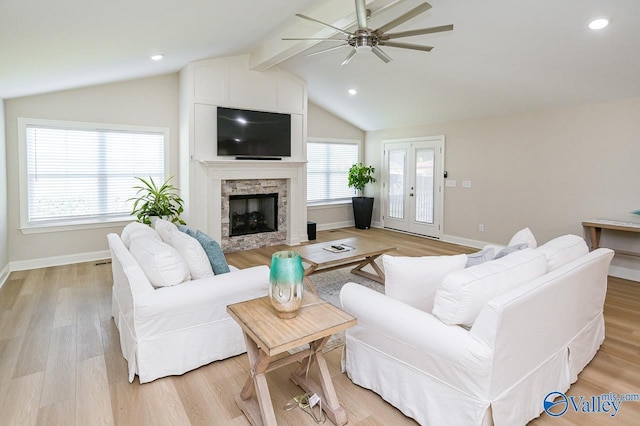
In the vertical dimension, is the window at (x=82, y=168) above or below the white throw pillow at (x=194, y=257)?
above

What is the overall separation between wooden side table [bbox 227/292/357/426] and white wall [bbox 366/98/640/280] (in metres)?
4.82

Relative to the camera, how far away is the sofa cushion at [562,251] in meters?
2.41

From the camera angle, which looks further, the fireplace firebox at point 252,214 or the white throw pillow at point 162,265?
the fireplace firebox at point 252,214

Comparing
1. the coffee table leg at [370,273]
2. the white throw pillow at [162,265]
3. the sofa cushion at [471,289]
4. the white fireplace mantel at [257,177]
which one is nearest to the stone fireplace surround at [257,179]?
the white fireplace mantel at [257,177]

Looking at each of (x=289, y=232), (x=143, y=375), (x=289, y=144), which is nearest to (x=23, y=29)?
(x=143, y=375)

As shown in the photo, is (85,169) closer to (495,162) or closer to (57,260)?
(57,260)

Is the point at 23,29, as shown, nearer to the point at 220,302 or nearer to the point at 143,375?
the point at 220,302

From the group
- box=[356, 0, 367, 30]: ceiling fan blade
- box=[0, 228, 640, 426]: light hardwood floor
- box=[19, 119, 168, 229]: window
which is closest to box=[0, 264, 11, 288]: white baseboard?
box=[19, 119, 168, 229]: window

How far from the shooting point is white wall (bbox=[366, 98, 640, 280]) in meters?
4.81

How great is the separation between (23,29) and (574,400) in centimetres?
441

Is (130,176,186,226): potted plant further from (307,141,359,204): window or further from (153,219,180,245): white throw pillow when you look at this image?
(307,141,359,204): window

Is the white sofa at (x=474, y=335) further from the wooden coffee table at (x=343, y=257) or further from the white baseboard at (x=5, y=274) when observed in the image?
the white baseboard at (x=5, y=274)

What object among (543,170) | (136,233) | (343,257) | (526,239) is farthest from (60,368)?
(543,170)

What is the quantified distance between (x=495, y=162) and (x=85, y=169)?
640 cm
